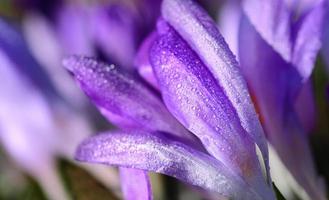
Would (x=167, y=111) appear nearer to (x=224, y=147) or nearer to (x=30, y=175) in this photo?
(x=224, y=147)

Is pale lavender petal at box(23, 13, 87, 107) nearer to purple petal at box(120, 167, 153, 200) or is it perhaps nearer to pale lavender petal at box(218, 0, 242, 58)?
pale lavender petal at box(218, 0, 242, 58)

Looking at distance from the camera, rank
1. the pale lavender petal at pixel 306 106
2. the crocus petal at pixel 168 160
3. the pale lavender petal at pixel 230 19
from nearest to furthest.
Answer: the crocus petal at pixel 168 160 < the pale lavender petal at pixel 306 106 < the pale lavender petal at pixel 230 19

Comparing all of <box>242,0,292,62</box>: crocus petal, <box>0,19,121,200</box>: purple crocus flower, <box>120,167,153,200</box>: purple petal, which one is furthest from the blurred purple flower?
<box>0,19,121,200</box>: purple crocus flower

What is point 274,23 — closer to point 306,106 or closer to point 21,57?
point 306,106

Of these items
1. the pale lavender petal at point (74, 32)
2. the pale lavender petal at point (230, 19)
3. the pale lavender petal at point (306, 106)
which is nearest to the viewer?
the pale lavender petal at point (306, 106)

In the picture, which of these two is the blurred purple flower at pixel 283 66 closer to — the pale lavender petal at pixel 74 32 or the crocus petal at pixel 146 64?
the crocus petal at pixel 146 64

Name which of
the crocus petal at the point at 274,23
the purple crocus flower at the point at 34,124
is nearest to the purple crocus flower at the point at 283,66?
the crocus petal at the point at 274,23
